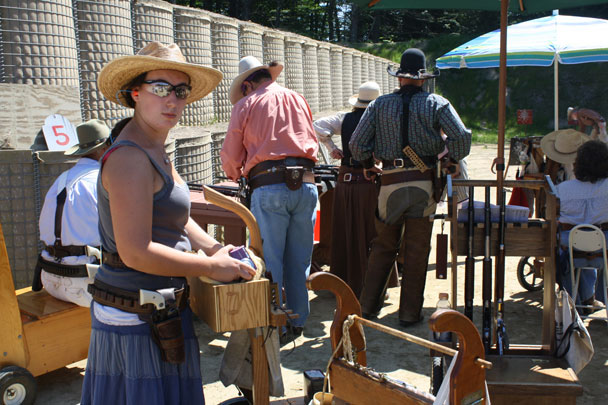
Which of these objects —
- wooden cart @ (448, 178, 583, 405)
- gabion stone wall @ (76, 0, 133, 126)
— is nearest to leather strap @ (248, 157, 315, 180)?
wooden cart @ (448, 178, 583, 405)

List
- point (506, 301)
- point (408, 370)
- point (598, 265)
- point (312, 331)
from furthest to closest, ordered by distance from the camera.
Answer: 1. point (506, 301)
2. point (312, 331)
3. point (598, 265)
4. point (408, 370)

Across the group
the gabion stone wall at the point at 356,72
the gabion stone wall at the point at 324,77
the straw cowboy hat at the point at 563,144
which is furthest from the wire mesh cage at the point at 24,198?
the gabion stone wall at the point at 356,72

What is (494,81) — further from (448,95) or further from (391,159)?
(391,159)

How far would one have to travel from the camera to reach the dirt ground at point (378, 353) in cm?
398

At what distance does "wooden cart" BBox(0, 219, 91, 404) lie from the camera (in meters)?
3.53

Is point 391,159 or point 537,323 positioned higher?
point 391,159

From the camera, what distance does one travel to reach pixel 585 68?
3022 cm

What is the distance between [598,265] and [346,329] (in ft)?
9.98

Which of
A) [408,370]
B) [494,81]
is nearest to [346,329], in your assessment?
[408,370]

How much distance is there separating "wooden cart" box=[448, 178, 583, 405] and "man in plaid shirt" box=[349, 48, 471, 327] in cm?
103

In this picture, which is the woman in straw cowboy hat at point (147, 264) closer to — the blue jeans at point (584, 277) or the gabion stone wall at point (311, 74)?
the blue jeans at point (584, 277)

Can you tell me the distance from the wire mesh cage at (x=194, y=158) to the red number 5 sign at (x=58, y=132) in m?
1.20

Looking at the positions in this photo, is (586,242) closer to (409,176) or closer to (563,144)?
(409,176)

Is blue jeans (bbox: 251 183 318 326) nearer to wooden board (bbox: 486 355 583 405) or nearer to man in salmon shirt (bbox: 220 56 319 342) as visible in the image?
man in salmon shirt (bbox: 220 56 319 342)
